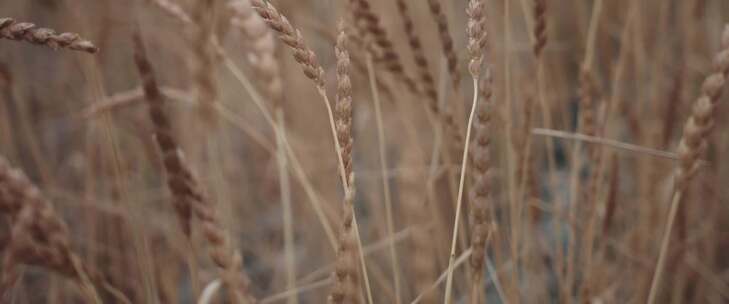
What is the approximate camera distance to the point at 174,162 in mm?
520

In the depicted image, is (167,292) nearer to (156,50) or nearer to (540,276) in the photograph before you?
(540,276)

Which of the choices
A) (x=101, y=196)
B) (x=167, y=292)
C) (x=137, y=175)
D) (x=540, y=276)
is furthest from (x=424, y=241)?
(x=101, y=196)

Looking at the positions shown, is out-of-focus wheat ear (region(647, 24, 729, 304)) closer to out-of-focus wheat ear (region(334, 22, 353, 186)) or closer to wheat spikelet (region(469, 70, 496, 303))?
wheat spikelet (region(469, 70, 496, 303))

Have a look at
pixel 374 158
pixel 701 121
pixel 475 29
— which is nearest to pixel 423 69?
pixel 475 29

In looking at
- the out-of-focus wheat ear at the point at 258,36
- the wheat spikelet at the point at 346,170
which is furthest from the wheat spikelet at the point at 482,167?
the out-of-focus wheat ear at the point at 258,36

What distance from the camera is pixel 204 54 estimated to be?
0.73 meters

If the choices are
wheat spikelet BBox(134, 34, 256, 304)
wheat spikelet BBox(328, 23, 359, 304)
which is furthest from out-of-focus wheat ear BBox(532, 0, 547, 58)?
wheat spikelet BBox(134, 34, 256, 304)

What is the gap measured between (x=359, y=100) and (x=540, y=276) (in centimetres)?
92

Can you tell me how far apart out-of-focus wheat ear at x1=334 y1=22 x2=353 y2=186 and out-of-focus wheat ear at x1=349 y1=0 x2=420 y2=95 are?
158 millimetres

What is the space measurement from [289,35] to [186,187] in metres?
0.19

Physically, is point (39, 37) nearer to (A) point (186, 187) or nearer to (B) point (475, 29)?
(A) point (186, 187)

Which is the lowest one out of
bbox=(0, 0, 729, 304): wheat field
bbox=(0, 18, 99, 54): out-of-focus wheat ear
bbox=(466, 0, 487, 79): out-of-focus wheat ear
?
bbox=(0, 0, 729, 304): wheat field

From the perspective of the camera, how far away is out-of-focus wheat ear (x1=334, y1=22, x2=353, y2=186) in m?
0.42

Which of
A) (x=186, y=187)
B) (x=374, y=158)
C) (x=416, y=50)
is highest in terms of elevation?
(x=416, y=50)
